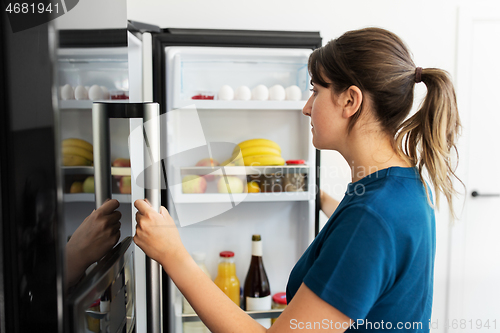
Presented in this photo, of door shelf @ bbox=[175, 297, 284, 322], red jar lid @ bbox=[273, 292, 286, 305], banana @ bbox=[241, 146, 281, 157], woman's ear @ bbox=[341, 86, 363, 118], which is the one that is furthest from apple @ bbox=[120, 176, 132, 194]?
red jar lid @ bbox=[273, 292, 286, 305]

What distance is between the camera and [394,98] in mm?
743

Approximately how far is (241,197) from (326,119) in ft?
Answer: 2.22

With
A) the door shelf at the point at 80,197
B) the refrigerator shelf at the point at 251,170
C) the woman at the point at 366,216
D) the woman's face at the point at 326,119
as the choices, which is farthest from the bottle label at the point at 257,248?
the door shelf at the point at 80,197

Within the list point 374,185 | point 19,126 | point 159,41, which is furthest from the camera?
point 159,41

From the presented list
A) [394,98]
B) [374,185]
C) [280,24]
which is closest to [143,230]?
[374,185]

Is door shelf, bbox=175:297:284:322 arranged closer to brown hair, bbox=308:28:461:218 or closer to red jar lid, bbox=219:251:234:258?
red jar lid, bbox=219:251:234:258

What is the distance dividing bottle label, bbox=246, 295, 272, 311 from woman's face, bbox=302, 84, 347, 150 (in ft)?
2.80

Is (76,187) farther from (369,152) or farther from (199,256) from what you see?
(199,256)

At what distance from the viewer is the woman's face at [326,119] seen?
0.77 m

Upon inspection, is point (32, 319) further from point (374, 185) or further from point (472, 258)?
point (472, 258)

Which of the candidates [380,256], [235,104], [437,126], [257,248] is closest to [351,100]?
[437,126]

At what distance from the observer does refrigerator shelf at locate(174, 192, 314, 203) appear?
1328 millimetres

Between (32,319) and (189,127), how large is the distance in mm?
1307

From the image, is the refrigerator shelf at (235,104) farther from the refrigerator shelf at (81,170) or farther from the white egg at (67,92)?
the white egg at (67,92)
